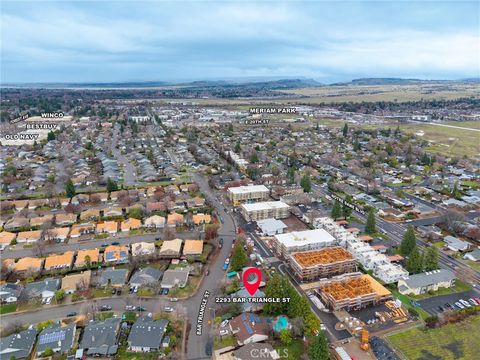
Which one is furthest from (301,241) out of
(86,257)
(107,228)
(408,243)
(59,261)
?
(59,261)

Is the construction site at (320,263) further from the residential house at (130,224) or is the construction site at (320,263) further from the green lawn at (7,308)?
the green lawn at (7,308)

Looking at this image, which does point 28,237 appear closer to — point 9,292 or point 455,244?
point 9,292

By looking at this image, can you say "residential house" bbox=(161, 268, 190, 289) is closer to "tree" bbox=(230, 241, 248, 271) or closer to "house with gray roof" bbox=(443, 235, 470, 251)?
"tree" bbox=(230, 241, 248, 271)

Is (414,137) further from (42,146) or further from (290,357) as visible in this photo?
(42,146)

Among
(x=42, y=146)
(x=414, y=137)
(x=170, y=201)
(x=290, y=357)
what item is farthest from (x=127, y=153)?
(x=414, y=137)

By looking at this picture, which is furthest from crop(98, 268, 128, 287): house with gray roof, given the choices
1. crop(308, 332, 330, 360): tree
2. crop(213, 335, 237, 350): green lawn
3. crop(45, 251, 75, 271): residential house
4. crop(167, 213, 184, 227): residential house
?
crop(308, 332, 330, 360): tree

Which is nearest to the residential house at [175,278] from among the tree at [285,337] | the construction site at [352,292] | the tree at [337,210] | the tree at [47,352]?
the tree at [47,352]
